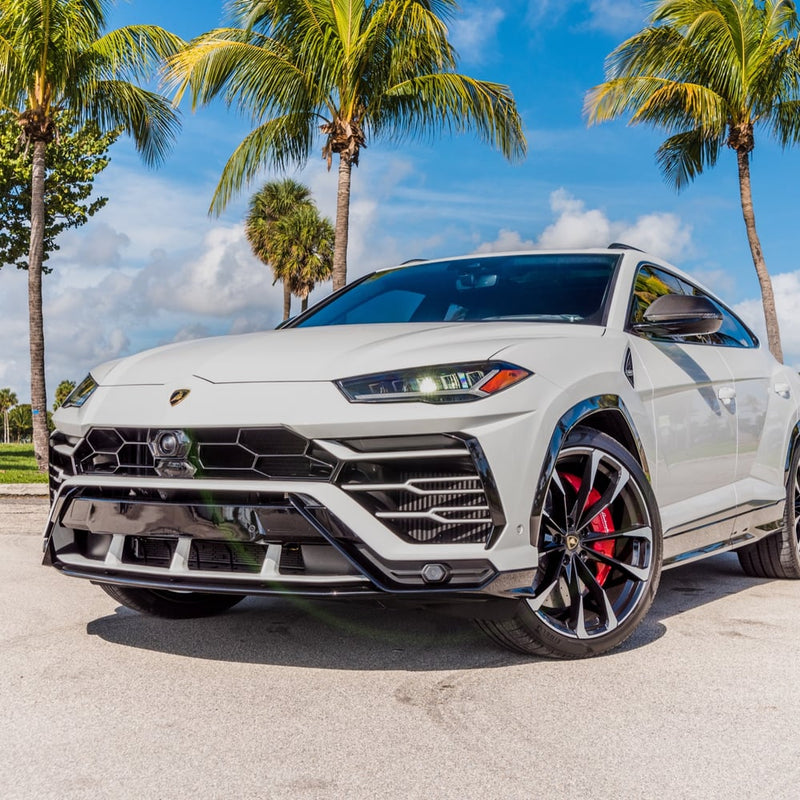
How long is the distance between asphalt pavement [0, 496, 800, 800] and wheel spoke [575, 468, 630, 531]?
20.6 inches

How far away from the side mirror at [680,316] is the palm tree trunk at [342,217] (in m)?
11.3

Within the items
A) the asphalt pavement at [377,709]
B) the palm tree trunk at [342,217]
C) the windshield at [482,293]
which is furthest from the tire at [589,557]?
the palm tree trunk at [342,217]

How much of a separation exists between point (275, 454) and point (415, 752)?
104cm

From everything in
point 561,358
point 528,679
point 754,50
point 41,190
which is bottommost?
point 528,679

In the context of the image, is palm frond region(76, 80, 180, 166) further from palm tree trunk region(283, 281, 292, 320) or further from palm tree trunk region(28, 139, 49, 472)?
palm tree trunk region(283, 281, 292, 320)

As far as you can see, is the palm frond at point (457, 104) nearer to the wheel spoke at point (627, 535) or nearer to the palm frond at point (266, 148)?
the palm frond at point (266, 148)

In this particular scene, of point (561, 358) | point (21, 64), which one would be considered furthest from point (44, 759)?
point (21, 64)

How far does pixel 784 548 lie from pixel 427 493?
327cm

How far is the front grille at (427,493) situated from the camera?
305cm

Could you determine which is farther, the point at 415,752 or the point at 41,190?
the point at 41,190

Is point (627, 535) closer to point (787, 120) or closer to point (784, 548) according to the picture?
point (784, 548)

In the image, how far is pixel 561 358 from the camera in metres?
3.51

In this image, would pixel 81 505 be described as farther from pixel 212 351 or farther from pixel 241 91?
pixel 241 91

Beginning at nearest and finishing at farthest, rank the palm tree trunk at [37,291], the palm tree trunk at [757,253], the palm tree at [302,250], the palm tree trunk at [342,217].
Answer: the palm tree trunk at [342,217] → the palm tree trunk at [37,291] → the palm tree trunk at [757,253] → the palm tree at [302,250]
